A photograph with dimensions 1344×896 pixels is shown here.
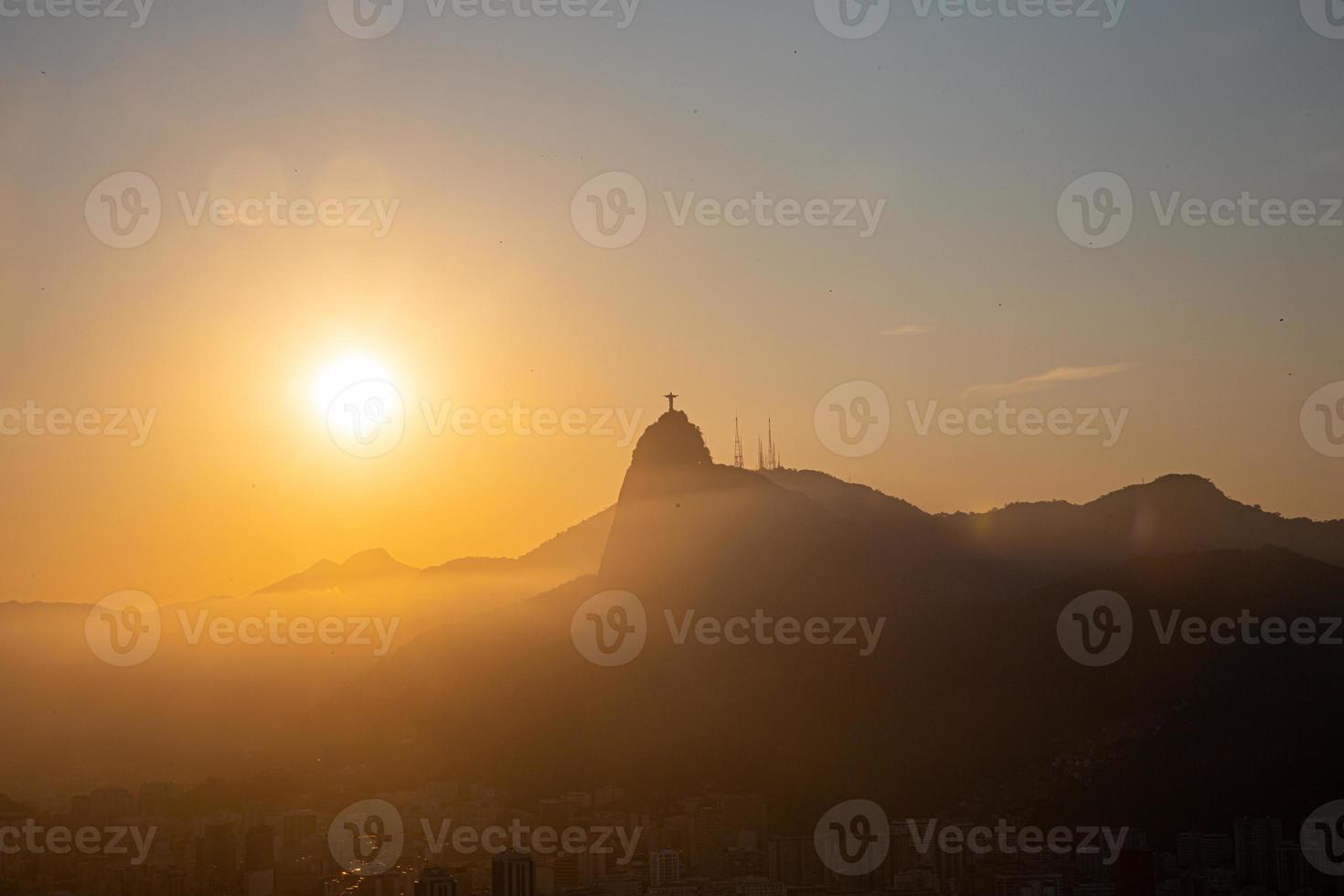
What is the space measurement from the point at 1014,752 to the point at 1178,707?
2.92m

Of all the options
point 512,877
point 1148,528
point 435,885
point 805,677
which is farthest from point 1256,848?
point 435,885

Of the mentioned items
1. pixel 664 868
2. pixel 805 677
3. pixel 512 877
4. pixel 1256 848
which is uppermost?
pixel 805 677

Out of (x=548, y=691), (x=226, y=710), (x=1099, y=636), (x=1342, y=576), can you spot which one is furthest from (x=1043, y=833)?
(x=226, y=710)

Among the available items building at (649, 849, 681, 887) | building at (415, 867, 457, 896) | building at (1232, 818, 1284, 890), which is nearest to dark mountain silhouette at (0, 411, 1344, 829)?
building at (1232, 818, 1284, 890)

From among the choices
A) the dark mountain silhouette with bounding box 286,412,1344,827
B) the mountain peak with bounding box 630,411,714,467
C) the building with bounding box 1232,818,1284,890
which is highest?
the mountain peak with bounding box 630,411,714,467

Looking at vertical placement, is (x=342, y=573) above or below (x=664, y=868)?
above

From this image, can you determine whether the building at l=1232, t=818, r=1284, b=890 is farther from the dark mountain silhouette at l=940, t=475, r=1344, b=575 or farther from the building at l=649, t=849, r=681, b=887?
the building at l=649, t=849, r=681, b=887

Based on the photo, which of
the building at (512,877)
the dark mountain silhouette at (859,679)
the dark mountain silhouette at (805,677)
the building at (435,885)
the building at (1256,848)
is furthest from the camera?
the dark mountain silhouette at (805,677)

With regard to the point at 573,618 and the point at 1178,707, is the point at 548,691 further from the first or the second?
the point at 1178,707

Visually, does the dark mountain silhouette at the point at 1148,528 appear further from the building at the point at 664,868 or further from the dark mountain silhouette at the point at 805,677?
the building at the point at 664,868

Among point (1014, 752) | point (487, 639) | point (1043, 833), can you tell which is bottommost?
point (1043, 833)

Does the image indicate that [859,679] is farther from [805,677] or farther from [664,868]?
[664,868]

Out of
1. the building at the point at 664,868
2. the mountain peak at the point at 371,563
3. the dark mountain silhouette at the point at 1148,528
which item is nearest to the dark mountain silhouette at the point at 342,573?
the mountain peak at the point at 371,563

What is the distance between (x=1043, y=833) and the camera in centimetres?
2394
